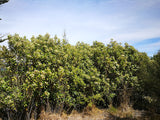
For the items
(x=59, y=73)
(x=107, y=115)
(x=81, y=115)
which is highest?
(x=59, y=73)

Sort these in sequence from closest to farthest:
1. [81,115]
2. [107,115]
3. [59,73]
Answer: [59,73]
[81,115]
[107,115]

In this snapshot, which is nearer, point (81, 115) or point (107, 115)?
point (81, 115)

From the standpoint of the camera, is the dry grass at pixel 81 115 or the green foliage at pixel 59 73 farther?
the dry grass at pixel 81 115

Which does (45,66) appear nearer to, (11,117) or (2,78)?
(2,78)

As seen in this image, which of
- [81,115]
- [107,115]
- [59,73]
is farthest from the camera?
[107,115]

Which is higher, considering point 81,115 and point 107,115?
point 81,115

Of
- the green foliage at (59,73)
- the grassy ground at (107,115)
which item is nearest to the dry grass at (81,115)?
the grassy ground at (107,115)

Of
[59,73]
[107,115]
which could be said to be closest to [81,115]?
[107,115]

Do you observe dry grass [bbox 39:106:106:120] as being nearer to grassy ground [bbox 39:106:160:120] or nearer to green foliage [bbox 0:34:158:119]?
grassy ground [bbox 39:106:160:120]

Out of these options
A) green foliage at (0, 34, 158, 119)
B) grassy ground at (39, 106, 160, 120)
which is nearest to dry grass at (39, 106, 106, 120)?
grassy ground at (39, 106, 160, 120)

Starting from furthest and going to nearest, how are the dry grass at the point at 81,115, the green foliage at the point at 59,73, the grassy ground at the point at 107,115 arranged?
1. the grassy ground at the point at 107,115
2. the dry grass at the point at 81,115
3. the green foliage at the point at 59,73

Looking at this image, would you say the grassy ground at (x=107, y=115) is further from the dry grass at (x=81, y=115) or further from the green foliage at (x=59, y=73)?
the green foliage at (x=59, y=73)

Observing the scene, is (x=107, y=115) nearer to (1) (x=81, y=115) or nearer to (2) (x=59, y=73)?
(1) (x=81, y=115)

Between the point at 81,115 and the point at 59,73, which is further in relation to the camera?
the point at 81,115
